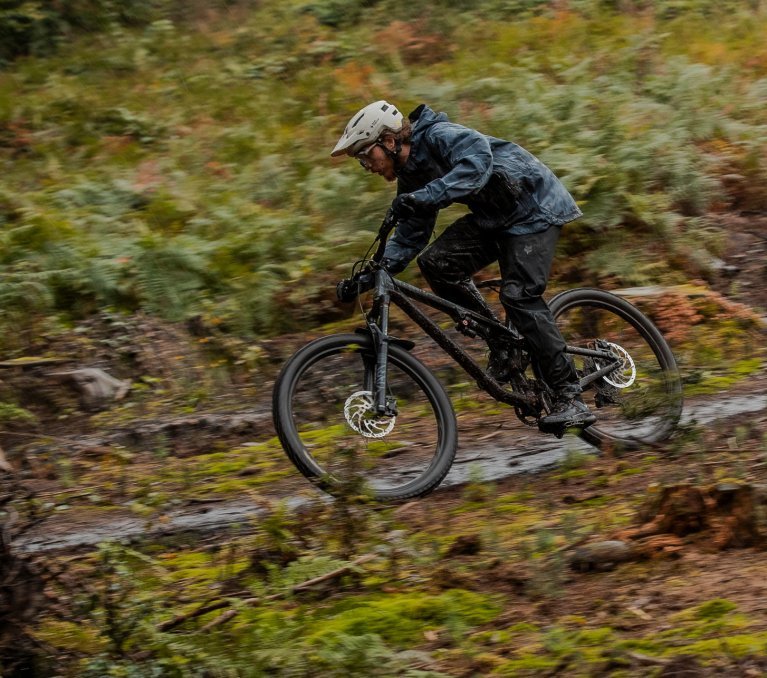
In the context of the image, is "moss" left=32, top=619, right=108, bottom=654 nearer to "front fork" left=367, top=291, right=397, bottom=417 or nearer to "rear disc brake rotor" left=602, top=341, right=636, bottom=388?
"front fork" left=367, top=291, right=397, bottom=417

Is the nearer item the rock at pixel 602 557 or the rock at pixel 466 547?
the rock at pixel 602 557

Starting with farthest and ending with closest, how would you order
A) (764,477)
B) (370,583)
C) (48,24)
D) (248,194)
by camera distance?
(48,24) < (248,194) < (764,477) < (370,583)

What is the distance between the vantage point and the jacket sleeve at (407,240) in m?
6.26

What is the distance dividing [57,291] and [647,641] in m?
7.07

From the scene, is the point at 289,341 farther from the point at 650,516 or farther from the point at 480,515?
the point at 650,516

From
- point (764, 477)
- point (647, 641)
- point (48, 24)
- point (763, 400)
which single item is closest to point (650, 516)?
point (764, 477)

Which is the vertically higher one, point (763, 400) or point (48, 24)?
point (48, 24)

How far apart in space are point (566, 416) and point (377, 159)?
1.90 metres

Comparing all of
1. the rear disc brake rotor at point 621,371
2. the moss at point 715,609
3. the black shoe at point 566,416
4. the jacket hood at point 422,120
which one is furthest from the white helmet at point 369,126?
the moss at point 715,609

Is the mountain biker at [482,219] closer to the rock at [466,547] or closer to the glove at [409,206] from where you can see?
the glove at [409,206]

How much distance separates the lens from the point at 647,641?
3.92 metres

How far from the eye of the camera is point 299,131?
41.0 ft

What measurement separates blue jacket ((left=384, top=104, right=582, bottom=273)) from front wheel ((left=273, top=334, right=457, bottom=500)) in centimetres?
63

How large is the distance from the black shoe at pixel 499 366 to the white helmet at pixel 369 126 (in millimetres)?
1512
